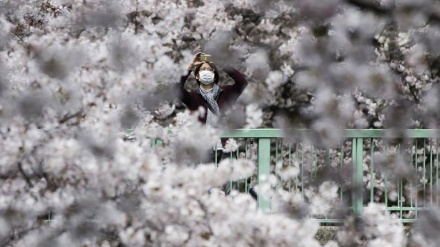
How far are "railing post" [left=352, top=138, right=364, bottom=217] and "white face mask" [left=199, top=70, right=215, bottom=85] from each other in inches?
45.8

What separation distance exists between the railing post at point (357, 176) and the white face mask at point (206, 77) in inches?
45.8

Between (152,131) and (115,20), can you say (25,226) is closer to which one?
(152,131)

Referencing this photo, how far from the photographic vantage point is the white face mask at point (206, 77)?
393 inches

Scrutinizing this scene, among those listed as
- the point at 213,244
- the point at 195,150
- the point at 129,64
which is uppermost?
the point at 129,64

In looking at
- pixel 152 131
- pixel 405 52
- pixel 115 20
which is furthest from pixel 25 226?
pixel 405 52

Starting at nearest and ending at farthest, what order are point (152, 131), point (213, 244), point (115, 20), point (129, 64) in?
point (213, 244) → point (152, 131) → point (129, 64) → point (115, 20)

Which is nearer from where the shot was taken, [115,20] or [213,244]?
[213,244]

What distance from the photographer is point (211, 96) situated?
32.5ft

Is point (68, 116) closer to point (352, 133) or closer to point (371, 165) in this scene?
point (352, 133)

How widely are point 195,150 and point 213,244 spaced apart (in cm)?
107

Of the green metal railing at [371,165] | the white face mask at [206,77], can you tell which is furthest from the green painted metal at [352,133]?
the white face mask at [206,77]

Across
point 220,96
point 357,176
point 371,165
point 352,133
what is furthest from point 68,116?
point 357,176

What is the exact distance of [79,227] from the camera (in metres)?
8.24

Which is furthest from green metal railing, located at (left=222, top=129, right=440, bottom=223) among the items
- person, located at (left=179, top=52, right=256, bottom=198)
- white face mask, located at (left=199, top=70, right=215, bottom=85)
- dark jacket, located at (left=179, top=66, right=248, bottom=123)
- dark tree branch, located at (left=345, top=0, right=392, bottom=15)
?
dark tree branch, located at (left=345, top=0, right=392, bottom=15)
